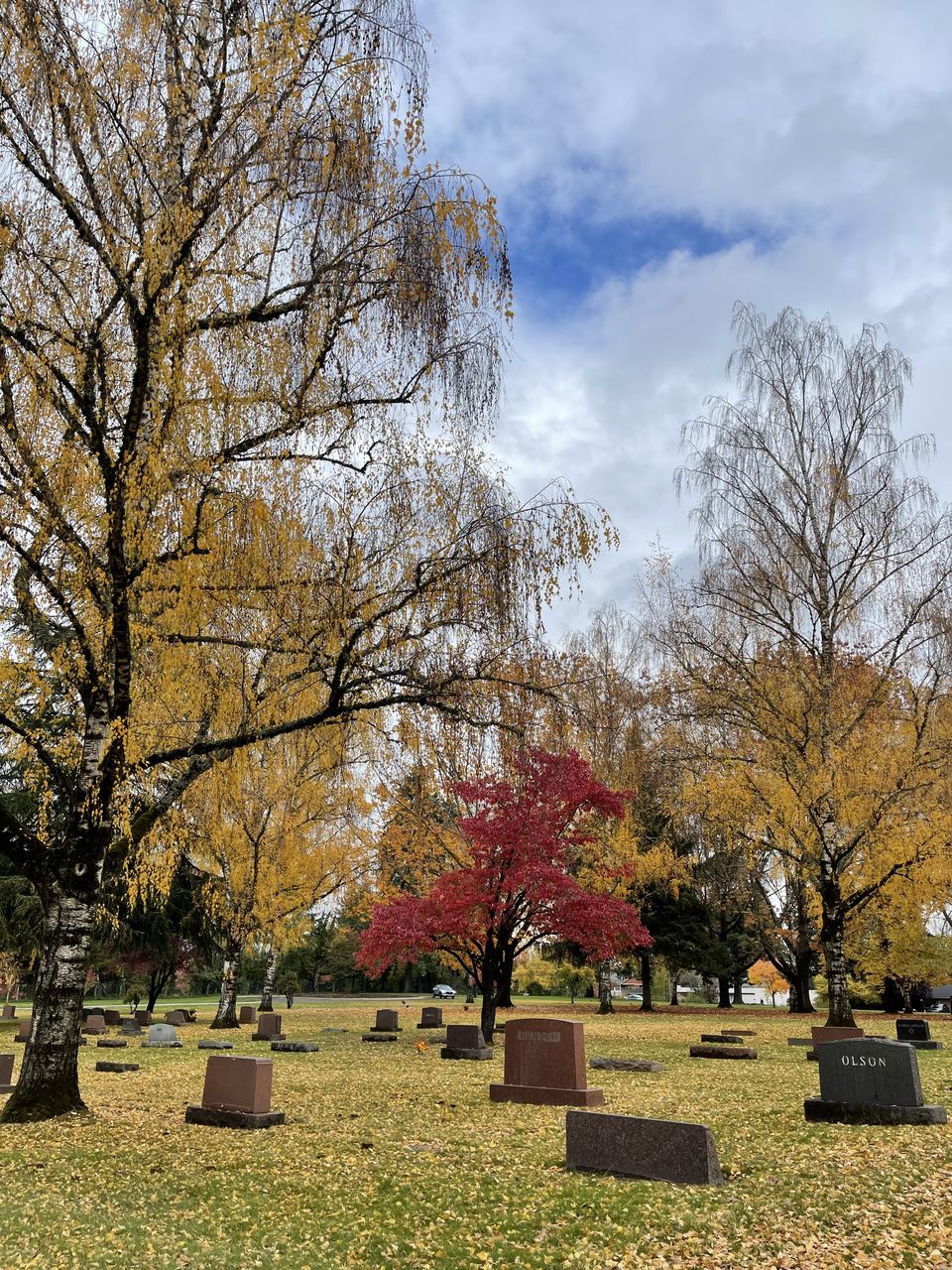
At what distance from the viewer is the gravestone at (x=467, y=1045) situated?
55.2 ft

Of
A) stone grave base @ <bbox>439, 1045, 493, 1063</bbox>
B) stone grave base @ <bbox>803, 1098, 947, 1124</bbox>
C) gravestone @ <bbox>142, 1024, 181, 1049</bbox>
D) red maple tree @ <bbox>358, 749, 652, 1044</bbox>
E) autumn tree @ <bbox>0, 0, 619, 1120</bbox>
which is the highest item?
autumn tree @ <bbox>0, 0, 619, 1120</bbox>

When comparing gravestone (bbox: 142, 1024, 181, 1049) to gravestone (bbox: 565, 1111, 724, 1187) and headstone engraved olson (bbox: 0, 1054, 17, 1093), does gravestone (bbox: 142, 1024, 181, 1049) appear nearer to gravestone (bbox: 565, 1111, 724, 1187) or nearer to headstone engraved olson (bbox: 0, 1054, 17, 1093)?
headstone engraved olson (bbox: 0, 1054, 17, 1093)

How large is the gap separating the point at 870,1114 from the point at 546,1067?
12.7 ft

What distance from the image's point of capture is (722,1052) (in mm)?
16578

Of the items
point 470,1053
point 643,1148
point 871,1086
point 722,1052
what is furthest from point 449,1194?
point 722,1052

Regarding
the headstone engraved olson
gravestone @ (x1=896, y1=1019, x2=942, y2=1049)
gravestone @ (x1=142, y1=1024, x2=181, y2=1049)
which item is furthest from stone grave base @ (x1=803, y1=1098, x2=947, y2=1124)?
gravestone @ (x1=142, y1=1024, x2=181, y2=1049)

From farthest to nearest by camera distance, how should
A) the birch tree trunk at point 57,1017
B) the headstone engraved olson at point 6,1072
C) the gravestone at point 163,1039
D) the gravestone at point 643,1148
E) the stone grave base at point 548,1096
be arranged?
the gravestone at point 163,1039, the headstone engraved olson at point 6,1072, the stone grave base at point 548,1096, the birch tree trunk at point 57,1017, the gravestone at point 643,1148

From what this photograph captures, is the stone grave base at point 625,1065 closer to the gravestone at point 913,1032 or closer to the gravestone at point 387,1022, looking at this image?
the gravestone at point 913,1032

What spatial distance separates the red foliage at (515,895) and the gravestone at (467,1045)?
271cm

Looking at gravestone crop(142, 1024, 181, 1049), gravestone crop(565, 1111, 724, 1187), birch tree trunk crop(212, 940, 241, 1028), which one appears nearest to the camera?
gravestone crop(565, 1111, 724, 1187)

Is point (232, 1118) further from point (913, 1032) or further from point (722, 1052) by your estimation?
point (913, 1032)

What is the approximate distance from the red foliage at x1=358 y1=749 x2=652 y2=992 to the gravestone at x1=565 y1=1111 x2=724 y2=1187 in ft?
36.3

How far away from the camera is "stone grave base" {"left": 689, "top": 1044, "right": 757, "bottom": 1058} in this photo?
1642cm

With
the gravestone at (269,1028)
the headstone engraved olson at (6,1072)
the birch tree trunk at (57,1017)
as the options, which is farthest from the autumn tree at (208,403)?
the gravestone at (269,1028)
